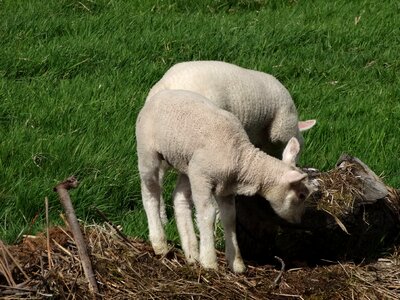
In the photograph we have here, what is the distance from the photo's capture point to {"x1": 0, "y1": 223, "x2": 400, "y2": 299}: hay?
570 cm

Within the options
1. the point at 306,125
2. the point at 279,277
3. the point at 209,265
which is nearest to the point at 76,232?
the point at 209,265

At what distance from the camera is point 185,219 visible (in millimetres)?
6309

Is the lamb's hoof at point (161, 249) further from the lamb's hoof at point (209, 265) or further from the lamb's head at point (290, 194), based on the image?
the lamb's head at point (290, 194)

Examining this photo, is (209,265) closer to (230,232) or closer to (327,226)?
(230,232)

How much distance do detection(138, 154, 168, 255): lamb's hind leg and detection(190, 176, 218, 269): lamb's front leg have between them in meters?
0.35

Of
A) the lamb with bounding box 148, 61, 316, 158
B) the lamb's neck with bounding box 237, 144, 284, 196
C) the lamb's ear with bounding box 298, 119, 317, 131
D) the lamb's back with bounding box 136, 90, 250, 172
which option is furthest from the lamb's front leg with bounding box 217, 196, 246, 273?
the lamb's ear with bounding box 298, 119, 317, 131

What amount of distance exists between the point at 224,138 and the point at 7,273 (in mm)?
1368

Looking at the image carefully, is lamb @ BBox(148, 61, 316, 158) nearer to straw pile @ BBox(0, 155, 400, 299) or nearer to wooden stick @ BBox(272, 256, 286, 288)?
straw pile @ BBox(0, 155, 400, 299)

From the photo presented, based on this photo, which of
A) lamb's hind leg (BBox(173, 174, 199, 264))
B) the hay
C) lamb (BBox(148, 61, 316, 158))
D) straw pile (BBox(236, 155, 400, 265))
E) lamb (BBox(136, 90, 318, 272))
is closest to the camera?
the hay

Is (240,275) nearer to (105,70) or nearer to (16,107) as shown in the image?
(16,107)

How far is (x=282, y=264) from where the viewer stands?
621cm

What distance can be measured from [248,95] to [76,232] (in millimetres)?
1683

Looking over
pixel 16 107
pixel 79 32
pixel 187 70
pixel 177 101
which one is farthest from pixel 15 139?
pixel 79 32

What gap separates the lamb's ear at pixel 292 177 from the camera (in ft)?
19.4
